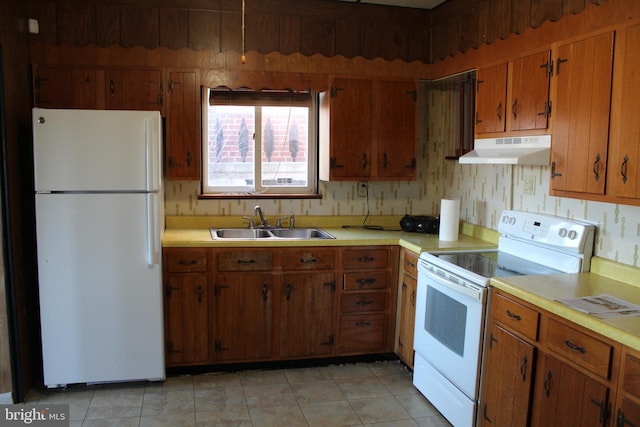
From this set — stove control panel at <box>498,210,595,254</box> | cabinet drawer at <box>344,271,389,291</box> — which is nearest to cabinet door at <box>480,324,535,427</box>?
stove control panel at <box>498,210,595,254</box>

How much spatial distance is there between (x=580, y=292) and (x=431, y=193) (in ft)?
6.85

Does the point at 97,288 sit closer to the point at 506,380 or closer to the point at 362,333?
the point at 362,333

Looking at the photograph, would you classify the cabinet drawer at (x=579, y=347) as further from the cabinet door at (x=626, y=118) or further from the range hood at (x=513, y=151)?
the range hood at (x=513, y=151)

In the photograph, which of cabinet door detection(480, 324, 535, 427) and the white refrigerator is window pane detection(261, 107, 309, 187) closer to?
the white refrigerator

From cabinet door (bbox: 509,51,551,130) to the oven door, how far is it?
912 millimetres

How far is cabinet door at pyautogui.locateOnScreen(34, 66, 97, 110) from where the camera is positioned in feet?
11.6

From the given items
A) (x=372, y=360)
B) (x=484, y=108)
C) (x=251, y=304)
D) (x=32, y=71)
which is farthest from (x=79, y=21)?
(x=372, y=360)

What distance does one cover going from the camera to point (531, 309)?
2371mm

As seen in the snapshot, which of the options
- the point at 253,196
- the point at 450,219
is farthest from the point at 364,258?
the point at 253,196

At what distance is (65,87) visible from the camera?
11.7 feet

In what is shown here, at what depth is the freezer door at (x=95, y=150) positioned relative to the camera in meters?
3.13

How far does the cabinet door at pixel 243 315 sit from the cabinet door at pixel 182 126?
824mm

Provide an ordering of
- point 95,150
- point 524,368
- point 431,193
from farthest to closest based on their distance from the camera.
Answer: point 431,193
point 95,150
point 524,368

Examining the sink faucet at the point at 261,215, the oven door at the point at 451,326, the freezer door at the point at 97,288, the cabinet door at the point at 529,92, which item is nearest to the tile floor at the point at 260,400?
the freezer door at the point at 97,288
